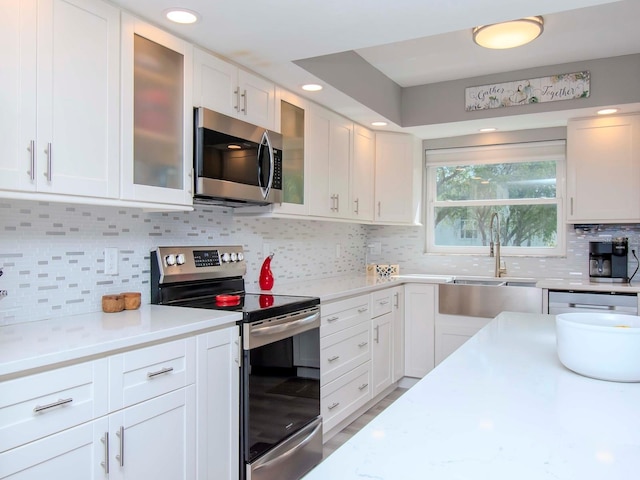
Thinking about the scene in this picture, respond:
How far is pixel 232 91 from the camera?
98.3 inches

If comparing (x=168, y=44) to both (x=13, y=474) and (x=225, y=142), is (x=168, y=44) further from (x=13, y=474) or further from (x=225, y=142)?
(x=13, y=474)

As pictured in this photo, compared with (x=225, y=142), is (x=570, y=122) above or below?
above

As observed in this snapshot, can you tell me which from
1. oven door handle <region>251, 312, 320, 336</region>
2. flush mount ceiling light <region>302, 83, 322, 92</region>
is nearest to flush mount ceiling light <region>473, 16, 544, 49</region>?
flush mount ceiling light <region>302, 83, 322, 92</region>

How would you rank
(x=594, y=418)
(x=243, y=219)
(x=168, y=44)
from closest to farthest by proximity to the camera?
(x=594, y=418), (x=168, y=44), (x=243, y=219)

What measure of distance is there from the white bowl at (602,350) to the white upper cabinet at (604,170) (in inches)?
110

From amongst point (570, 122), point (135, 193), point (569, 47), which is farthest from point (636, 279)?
point (135, 193)

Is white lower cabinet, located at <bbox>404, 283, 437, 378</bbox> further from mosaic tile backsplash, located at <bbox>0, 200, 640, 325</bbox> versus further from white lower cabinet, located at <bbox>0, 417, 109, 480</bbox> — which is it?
white lower cabinet, located at <bbox>0, 417, 109, 480</bbox>

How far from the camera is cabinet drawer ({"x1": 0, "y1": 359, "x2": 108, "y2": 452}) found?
1285mm

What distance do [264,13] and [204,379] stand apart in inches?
59.4

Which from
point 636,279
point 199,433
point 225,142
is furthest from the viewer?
point 636,279

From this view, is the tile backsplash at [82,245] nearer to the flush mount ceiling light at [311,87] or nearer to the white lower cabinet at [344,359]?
the white lower cabinet at [344,359]

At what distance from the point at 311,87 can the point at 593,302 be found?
242 centimetres

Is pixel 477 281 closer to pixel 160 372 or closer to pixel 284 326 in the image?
pixel 284 326

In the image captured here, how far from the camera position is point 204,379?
6.32 feet
